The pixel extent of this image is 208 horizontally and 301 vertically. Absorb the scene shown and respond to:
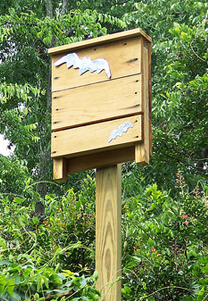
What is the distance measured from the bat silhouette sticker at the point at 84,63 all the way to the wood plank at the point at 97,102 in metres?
0.09

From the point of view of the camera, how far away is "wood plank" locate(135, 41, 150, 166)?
3.14 m

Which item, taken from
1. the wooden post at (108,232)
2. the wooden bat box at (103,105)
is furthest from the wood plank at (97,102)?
the wooden post at (108,232)

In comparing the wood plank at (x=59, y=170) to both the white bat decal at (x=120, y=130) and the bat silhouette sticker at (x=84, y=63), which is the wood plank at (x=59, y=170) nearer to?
the white bat decal at (x=120, y=130)

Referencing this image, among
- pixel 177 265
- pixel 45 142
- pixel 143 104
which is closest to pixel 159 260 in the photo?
pixel 177 265

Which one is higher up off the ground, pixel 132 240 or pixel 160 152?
pixel 160 152

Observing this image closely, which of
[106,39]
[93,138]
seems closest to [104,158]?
[93,138]

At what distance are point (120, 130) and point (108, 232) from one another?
0.50 meters

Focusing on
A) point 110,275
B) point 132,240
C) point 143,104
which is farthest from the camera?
point 132,240

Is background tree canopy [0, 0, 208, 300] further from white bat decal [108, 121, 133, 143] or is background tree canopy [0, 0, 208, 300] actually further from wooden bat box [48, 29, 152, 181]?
white bat decal [108, 121, 133, 143]

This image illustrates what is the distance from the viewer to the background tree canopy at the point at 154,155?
12.1ft

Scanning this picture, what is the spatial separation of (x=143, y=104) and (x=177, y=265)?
99 centimetres

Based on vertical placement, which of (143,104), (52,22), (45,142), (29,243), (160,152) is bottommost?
(29,243)

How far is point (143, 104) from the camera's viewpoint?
3.24 metres

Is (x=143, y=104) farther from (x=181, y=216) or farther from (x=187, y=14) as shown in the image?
(x=187, y=14)
